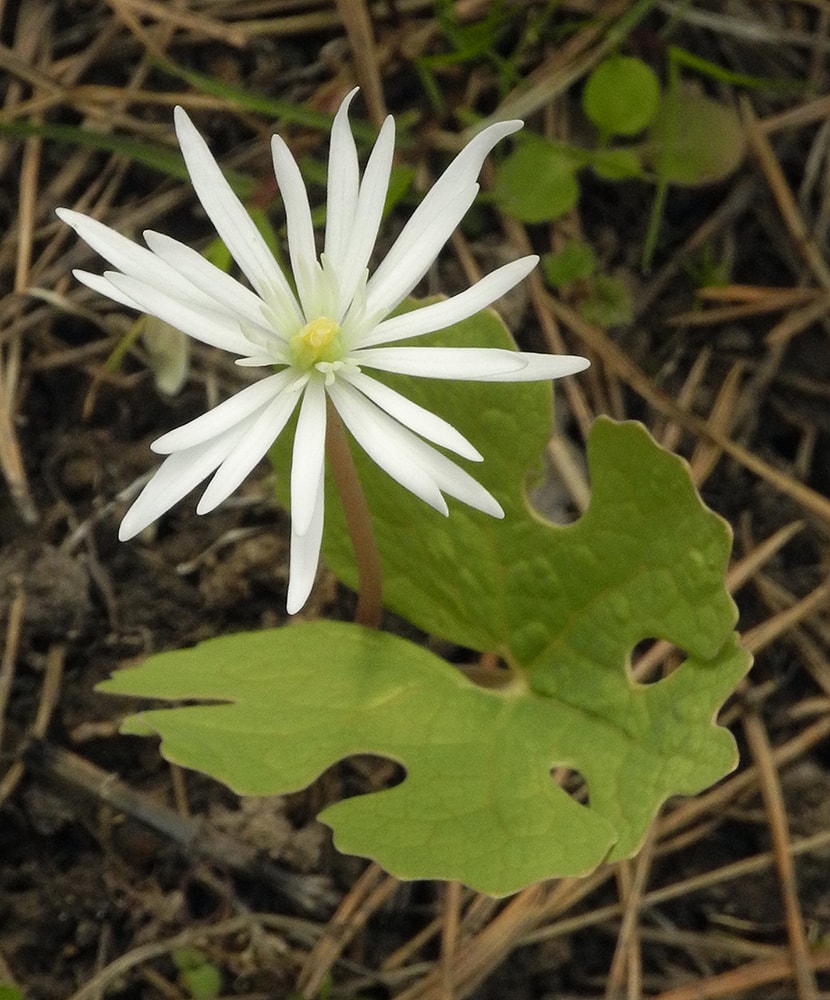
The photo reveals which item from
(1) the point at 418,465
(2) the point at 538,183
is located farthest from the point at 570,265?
(1) the point at 418,465

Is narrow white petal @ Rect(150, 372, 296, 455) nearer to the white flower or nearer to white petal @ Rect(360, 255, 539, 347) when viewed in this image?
the white flower

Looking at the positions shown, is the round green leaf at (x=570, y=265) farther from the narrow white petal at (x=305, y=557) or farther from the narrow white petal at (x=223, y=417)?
the narrow white petal at (x=305, y=557)

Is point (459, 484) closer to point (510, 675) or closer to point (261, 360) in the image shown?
point (261, 360)

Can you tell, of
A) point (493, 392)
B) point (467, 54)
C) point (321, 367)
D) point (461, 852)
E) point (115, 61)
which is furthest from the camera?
point (115, 61)

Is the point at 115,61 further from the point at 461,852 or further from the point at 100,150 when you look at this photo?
the point at 461,852

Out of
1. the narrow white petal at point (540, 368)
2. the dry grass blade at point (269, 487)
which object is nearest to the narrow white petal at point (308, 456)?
the narrow white petal at point (540, 368)

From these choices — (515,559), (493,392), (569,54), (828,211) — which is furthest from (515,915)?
(569,54)

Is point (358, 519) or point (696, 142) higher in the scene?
point (696, 142)
